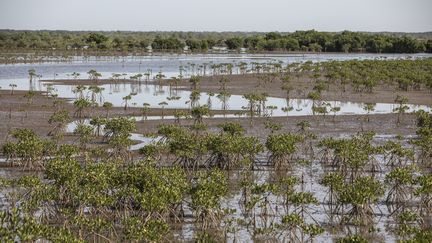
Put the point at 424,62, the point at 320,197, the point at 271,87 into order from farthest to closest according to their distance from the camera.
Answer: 1. the point at 424,62
2. the point at 271,87
3. the point at 320,197

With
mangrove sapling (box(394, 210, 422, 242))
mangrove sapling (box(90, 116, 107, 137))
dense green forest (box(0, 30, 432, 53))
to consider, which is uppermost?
dense green forest (box(0, 30, 432, 53))

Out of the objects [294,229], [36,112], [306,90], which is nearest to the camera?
[294,229]

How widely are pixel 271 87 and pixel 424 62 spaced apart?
104 feet

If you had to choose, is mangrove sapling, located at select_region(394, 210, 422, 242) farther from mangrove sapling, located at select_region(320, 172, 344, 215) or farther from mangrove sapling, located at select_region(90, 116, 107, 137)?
mangrove sapling, located at select_region(90, 116, 107, 137)

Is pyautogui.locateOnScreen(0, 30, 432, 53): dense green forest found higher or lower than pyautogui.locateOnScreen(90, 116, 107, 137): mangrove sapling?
higher

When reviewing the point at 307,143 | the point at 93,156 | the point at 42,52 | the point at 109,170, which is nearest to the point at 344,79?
the point at 307,143

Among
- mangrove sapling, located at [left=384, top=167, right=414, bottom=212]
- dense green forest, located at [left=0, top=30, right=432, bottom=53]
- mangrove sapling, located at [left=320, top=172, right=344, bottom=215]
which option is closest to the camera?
mangrove sapling, located at [left=320, top=172, right=344, bottom=215]

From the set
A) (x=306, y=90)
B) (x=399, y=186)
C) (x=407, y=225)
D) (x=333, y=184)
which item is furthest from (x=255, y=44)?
(x=407, y=225)

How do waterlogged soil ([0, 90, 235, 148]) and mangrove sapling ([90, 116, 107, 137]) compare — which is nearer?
mangrove sapling ([90, 116, 107, 137])

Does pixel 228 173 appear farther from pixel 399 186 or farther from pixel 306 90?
A: pixel 306 90

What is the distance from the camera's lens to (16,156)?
1368 inches

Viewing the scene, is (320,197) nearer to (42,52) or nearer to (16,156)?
(16,156)

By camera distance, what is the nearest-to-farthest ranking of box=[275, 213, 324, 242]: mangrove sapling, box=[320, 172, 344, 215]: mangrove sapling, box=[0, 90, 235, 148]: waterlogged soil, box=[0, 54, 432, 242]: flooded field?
1. box=[275, 213, 324, 242]: mangrove sapling
2. box=[0, 54, 432, 242]: flooded field
3. box=[320, 172, 344, 215]: mangrove sapling
4. box=[0, 90, 235, 148]: waterlogged soil

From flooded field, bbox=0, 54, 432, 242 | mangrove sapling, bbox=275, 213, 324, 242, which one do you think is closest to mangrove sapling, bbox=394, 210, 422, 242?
flooded field, bbox=0, 54, 432, 242
